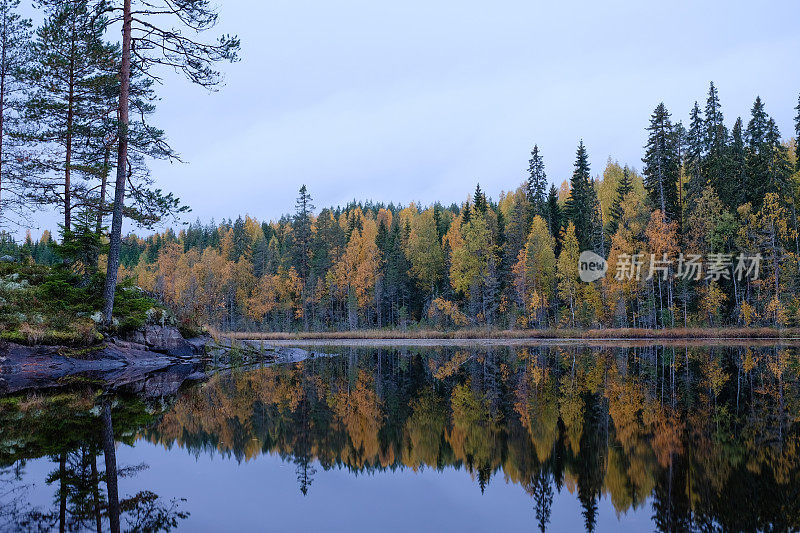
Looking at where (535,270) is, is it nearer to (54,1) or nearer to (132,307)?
(132,307)

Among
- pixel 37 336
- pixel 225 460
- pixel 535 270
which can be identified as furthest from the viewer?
pixel 535 270

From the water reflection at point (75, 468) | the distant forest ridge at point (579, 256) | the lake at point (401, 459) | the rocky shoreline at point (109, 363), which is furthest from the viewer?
the distant forest ridge at point (579, 256)

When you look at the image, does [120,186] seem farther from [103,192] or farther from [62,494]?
[62,494]

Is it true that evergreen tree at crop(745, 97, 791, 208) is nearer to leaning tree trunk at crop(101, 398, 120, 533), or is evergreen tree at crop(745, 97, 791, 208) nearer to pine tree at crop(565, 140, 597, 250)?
pine tree at crop(565, 140, 597, 250)

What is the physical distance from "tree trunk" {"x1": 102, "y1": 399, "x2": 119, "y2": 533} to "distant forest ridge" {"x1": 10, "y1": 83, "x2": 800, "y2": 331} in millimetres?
13990

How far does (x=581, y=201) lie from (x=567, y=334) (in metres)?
24.6

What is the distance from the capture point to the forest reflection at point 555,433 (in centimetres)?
537

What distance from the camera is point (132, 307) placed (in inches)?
718

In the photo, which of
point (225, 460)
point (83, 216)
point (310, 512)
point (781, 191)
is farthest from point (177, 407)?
point (781, 191)

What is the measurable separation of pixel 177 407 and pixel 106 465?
13.3ft

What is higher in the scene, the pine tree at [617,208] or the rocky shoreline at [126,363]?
the pine tree at [617,208]

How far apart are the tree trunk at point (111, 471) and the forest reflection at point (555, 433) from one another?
615mm

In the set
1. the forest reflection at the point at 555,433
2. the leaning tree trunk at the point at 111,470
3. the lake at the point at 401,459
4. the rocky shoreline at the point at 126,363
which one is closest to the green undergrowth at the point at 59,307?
the rocky shoreline at the point at 126,363

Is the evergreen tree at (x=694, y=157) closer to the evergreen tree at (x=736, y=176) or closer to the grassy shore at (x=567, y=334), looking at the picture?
the evergreen tree at (x=736, y=176)
